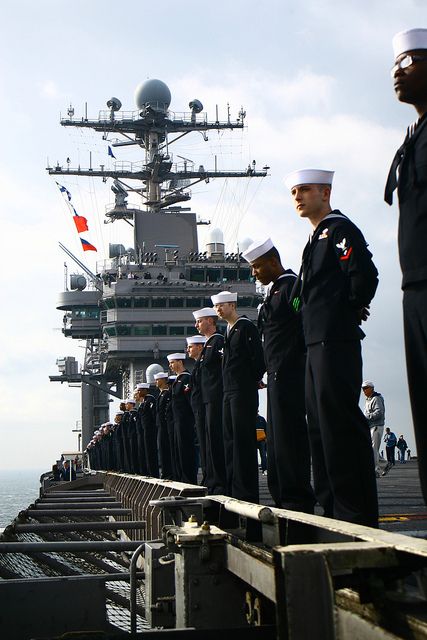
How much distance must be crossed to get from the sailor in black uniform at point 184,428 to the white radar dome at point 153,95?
27715 millimetres

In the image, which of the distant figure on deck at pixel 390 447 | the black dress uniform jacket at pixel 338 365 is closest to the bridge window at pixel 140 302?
the distant figure on deck at pixel 390 447

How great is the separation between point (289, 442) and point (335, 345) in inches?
45.0

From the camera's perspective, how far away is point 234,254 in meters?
33.2

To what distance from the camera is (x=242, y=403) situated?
590 cm

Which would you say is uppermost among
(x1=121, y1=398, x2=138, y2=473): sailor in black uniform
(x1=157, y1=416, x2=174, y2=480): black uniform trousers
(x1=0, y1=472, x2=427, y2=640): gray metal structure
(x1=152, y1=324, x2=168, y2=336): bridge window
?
(x1=152, y1=324, x2=168, y2=336): bridge window

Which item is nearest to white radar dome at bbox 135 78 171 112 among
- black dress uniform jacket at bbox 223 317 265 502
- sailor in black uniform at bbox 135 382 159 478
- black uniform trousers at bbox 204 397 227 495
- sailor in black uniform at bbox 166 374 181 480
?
sailor in black uniform at bbox 135 382 159 478

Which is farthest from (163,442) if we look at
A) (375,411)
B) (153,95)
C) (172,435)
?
(153,95)

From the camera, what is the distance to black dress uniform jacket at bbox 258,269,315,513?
15.5ft

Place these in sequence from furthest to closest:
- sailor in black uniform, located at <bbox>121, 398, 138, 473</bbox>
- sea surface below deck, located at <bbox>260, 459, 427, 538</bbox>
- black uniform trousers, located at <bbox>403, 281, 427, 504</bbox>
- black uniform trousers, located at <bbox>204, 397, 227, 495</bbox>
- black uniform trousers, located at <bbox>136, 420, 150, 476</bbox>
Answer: sailor in black uniform, located at <bbox>121, 398, 138, 473</bbox> → black uniform trousers, located at <bbox>136, 420, 150, 476</bbox> → black uniform trousers, located at <bbox>204, 397, 227, 495</bbox> → sea surface below deck, located at <bbox>260, 459, 427, 538</bbox> → black uniform trousers, located at <bbox>403, 281, 427, 504</bbox>

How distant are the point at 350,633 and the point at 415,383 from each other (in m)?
0.98

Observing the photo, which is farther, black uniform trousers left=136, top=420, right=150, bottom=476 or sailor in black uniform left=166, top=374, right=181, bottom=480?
black uniform trousers left=136, top=420, right=150, bottom=476

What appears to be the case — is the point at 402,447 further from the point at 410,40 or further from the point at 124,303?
the point at 410,40

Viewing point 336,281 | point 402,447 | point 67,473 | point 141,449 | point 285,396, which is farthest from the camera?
point 67,473

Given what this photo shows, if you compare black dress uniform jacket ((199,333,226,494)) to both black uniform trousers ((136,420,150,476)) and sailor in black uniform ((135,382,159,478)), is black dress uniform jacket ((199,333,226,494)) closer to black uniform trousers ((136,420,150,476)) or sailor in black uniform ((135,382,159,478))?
sailor in black uniform ((135,382,159,478))
